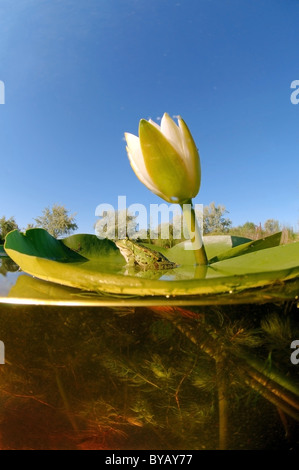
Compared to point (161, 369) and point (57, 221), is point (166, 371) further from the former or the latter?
point (57, 221)

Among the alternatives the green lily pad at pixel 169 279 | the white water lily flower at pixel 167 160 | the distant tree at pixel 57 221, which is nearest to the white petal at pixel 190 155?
the white water lily flower at pixel 167 160

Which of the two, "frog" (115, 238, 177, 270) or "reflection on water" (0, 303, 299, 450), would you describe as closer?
"reflection on water" (0, 303, 299, 450)

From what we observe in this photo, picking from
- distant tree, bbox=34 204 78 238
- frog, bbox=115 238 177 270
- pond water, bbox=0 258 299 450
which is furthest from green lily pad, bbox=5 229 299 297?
distant tree, bbox=34 204 78 238

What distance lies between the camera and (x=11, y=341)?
0.21 meters

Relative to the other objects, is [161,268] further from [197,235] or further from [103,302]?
[103,302]

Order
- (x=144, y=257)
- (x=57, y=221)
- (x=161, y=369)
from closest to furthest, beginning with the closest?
(x=161, y=369) < (x=144, y=257) < (x=57, y=221)

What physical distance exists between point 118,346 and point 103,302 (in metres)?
0.05

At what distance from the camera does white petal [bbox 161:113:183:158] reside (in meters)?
0.27

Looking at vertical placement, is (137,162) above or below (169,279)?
above

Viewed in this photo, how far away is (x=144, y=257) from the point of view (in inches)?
17.2

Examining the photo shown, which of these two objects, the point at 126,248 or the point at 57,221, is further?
the point at 57,221

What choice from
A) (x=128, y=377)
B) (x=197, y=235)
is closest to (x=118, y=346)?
(x=128, y=377)

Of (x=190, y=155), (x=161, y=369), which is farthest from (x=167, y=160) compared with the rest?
(x=161, y=369)

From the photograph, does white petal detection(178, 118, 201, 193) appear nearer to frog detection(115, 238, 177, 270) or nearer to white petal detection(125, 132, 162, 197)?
white petal detection(125, 132, 162, 197)
